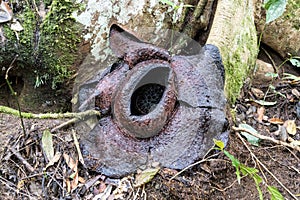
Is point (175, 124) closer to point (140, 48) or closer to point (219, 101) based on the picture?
point (219, 101)

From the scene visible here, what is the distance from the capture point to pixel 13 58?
90.0 inches

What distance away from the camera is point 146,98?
6.72 ft

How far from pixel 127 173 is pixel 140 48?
0.66m

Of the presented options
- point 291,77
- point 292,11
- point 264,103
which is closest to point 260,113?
point 264,103

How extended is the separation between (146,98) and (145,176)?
415mm

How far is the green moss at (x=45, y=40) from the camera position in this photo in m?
2.24

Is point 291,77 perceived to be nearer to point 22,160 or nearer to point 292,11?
point 292,11

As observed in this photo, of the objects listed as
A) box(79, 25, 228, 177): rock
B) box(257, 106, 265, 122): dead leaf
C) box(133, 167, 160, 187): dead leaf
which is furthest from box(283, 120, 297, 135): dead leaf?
box(133, 167, 160, 187): dead leaf

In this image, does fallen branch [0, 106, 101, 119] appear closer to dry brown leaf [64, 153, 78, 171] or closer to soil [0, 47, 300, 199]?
soil [0, 47, 300, 199]

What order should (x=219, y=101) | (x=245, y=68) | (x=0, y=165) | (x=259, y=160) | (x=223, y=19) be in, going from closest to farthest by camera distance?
(x=0, y=165) → (x=219, y=101) → (x=259, y=160) → (x=223, y=19) → (x=245, y=68)

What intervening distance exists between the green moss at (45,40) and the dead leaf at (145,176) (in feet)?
2.98

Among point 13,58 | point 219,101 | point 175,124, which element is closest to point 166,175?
point 175,124

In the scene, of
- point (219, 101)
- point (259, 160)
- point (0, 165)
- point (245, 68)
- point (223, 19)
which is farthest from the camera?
point (245, 68)

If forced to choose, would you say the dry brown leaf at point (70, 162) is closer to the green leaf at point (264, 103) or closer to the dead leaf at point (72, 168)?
the dead leaf at point (72, 168)
